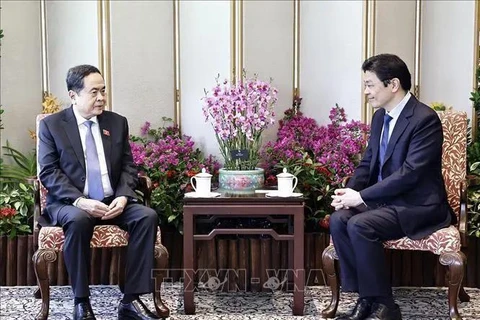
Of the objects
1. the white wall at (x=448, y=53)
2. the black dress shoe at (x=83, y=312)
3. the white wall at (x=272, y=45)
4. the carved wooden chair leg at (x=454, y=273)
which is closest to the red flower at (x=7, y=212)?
the black dress shoe at (x=83, y=312)

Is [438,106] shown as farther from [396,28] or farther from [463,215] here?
[463,215]

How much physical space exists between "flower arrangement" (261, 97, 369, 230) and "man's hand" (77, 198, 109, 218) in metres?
1.40

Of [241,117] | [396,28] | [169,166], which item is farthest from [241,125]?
[396,28]

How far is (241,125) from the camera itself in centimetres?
380

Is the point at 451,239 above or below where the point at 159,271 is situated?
above

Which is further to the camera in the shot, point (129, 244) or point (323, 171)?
point (323, 171)

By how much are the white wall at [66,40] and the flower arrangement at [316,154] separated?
1.61 m

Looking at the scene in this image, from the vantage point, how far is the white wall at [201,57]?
4770 mm

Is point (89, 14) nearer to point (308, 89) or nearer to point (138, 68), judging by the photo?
point (138, 68)

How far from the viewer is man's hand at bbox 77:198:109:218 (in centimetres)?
337

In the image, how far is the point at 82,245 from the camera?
10.7 ft

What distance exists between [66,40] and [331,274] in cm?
282

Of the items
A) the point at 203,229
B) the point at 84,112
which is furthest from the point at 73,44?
the point at 203,229

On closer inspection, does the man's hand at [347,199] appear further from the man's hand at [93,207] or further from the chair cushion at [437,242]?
the man's hand at [93,207]
